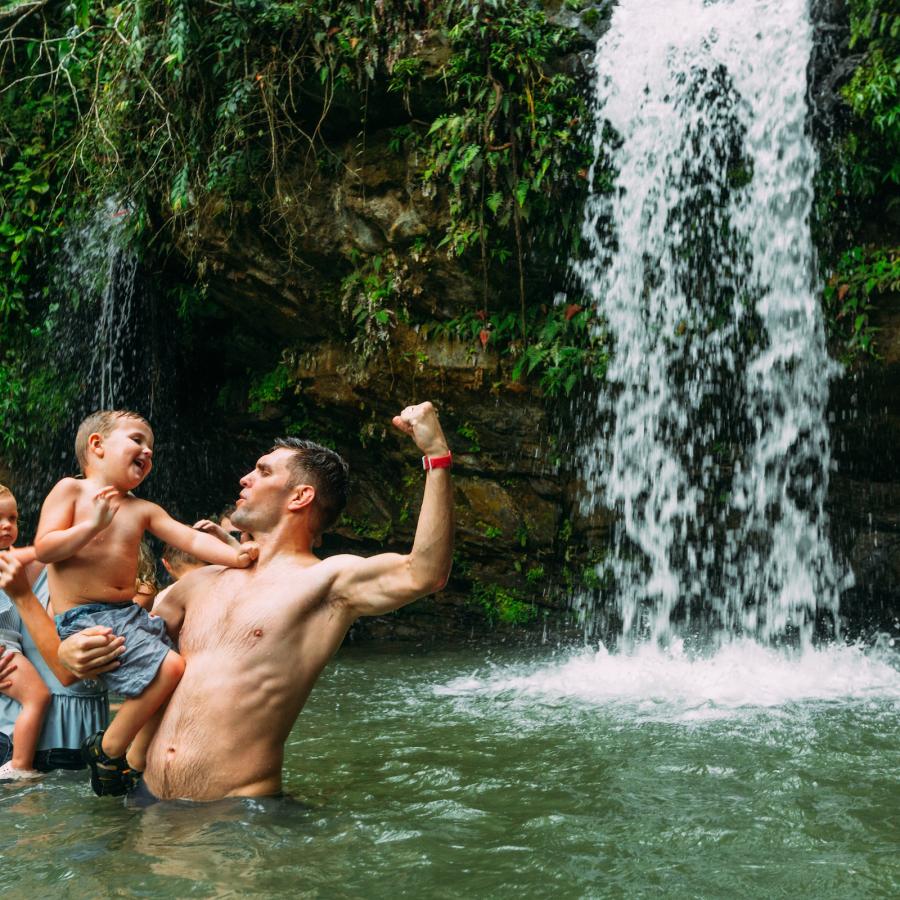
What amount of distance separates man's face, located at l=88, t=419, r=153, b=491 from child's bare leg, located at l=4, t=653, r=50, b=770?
105 centimetres

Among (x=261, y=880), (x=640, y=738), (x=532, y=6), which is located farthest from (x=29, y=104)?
(x=261, y=880)

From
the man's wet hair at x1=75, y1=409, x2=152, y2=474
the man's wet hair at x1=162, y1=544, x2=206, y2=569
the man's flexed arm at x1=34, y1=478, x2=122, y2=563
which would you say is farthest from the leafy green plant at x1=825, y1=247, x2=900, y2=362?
the man's flexed arm at x1=34, y1=478, x2=122, y2=563

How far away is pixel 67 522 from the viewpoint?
14.0 feet

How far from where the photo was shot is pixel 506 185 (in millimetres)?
8508

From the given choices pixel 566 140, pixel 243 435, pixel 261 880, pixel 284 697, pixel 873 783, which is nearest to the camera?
pixel 261 880

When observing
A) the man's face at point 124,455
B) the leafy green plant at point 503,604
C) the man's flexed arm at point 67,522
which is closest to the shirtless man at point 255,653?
the man's flexed arm at point 67,522

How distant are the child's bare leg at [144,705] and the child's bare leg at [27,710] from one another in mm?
990

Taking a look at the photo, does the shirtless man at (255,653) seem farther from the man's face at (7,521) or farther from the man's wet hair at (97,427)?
the man's face at (7,521)

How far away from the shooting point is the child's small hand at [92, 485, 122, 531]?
13.1 ft

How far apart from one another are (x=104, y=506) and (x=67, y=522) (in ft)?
1.18

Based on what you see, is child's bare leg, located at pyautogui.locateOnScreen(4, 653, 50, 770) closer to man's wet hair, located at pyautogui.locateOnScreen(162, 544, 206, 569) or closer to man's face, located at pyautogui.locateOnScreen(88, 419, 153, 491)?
man's face, located at pyautogui.locateOnScreen(88, 419, 153, 491)

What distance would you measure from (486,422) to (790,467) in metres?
2.59

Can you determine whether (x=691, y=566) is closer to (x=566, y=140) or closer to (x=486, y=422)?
(x=486, y=422)

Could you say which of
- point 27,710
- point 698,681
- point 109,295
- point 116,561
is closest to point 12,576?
point 116,561
